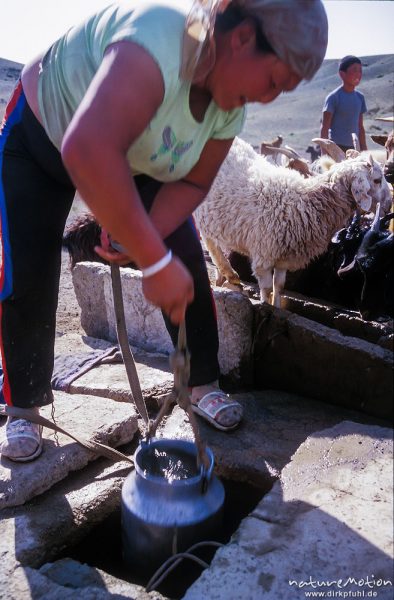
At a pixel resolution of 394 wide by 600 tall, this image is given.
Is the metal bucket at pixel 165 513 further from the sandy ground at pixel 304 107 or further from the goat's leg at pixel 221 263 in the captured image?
the sandy ground at pixel 304 107

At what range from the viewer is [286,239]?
4340mm

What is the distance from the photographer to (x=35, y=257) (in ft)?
6.91

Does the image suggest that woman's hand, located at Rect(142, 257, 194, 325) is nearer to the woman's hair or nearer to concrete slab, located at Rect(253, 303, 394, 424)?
the woman's hair

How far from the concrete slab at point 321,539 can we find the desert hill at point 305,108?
1749cm

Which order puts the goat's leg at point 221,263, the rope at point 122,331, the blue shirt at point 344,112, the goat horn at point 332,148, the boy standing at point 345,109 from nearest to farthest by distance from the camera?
the rope at point 122,331
the goat's leg at point 221,263
the goat horn at point 332,148
the boy standing at point 345,109
the blue shirt at point 344,112

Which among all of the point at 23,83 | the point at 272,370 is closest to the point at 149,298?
the point at 23,83

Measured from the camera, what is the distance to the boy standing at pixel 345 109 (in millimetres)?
6387

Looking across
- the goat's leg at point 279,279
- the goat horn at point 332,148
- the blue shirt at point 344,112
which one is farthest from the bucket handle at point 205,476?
the blue shirt at point 344,112

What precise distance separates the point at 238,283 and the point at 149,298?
11.7ft

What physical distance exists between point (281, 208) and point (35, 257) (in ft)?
8.74

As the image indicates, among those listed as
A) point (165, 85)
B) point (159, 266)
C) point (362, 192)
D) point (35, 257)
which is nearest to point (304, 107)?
point (362, 192)

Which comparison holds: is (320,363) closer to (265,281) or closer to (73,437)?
(73,437)

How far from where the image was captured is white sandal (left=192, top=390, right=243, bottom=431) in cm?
241

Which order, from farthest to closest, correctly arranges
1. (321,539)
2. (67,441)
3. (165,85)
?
(67,441) → (321,539) → (165,85)
